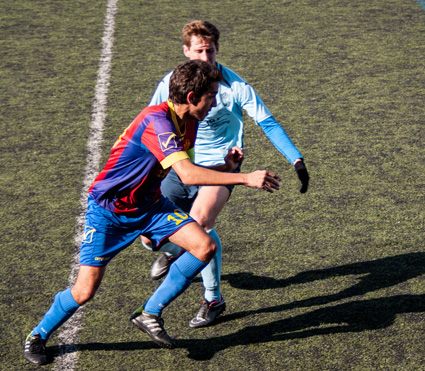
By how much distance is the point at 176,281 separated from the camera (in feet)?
19.1

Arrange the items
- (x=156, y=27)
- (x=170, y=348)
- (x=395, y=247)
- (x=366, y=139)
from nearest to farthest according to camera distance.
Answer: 1. (x=170, y=348)
2. (x=395, y=247)
3. (x=366, y=139)
4. (x=156, y=27)

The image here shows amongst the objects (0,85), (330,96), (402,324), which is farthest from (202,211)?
(0,85)

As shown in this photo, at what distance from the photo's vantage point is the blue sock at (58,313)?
575 cm

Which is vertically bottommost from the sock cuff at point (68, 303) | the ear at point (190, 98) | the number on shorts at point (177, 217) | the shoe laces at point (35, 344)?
the shoe laces at point (35, 344)

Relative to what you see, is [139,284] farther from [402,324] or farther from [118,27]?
[118,27]

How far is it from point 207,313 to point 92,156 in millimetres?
3208

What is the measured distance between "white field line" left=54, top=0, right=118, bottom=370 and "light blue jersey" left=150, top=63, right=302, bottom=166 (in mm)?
→ 1368

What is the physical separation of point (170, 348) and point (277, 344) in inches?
26.9

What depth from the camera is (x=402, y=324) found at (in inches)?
245

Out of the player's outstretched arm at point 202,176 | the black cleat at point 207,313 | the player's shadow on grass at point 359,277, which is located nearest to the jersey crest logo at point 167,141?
the player's outstretched arm at point 202,176

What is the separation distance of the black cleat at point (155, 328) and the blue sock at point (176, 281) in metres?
0.04

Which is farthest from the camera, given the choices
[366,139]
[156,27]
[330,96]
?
[156,27]

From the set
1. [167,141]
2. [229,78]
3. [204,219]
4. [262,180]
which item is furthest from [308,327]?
[229,78]

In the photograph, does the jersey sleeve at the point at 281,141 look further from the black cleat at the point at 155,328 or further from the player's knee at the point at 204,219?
the black cleat at the point at 155,328
